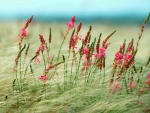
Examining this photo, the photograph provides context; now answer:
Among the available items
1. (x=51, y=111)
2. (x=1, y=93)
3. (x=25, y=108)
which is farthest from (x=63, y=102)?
(x=1, y=93)

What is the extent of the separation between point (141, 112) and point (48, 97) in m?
0.60

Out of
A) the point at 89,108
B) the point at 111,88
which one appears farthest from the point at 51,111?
the point at 111,88

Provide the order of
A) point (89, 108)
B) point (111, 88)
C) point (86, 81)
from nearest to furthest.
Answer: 1. point (89, 108)
2. point (111, 88)
3. point (86, 81)

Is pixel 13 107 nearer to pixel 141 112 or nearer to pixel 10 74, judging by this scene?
pixel 10 74

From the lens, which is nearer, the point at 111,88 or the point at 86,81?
the point at 111,88

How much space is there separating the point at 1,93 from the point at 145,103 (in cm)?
93

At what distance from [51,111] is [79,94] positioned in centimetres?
20

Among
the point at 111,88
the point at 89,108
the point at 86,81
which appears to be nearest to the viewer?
the point at 89,108

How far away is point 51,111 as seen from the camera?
2.18 m

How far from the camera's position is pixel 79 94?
88.6 inches

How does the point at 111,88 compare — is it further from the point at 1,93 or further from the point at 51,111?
the point at 1,93

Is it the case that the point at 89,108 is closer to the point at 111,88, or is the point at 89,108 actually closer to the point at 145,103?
the point at 111,88

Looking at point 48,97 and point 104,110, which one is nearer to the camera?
point 104,110

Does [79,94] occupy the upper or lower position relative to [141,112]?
upper
